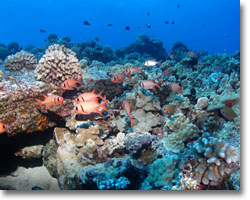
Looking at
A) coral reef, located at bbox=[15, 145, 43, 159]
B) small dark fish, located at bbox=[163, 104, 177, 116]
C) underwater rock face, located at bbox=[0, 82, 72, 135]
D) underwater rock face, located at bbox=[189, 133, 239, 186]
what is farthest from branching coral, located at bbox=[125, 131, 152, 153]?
coral reef, located at bbox=[15, 145, 43, 159]

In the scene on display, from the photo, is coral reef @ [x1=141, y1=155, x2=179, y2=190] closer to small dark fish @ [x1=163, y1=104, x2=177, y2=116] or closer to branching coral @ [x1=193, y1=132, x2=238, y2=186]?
branching coral @ [x1=193, y1=132, x2=238, y2=186]

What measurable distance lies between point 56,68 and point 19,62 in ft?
11.3

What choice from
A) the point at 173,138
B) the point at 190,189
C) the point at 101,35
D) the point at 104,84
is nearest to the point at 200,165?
the point at 190,189

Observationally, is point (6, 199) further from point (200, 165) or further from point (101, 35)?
point (101, 35)

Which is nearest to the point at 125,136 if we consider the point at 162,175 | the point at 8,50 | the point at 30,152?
the point at 162,175

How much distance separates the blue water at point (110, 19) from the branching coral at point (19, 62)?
111 meters

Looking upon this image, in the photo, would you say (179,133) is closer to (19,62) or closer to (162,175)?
(162,175)

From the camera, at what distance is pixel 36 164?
4.36 meters

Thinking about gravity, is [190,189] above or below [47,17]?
below

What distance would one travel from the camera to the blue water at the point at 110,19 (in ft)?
373

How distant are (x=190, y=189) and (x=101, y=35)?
12450cm

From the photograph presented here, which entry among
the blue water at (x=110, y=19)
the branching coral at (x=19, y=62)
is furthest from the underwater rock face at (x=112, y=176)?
the blue water at (x=110, y=19)

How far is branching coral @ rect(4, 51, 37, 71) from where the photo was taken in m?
6.51

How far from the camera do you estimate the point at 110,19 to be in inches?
4877
